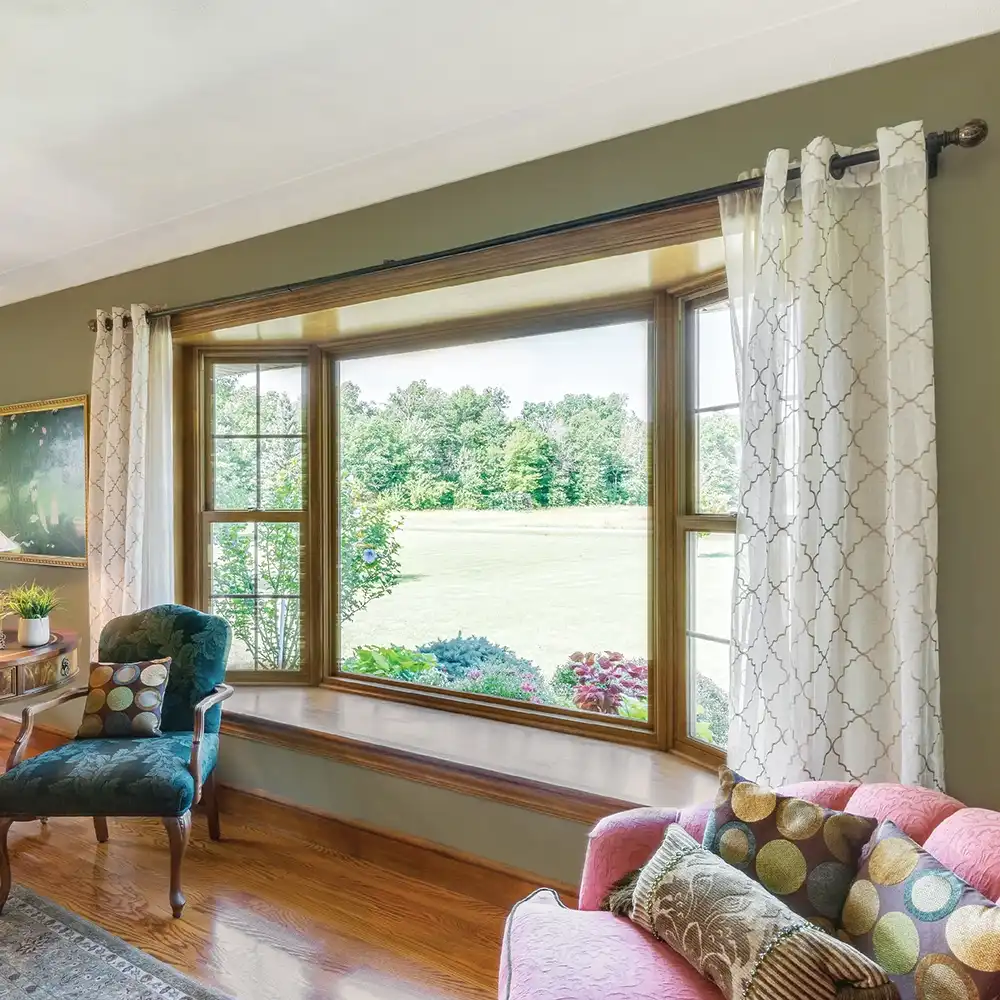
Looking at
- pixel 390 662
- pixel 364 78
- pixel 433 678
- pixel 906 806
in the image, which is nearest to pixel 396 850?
pixel 433 678

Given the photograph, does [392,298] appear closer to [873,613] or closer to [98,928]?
[873,613]

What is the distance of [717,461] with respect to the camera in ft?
7.48

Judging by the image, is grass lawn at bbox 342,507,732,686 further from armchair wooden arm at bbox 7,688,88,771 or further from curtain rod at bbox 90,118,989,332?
armchair wooden arm at bbox 7,688,88,771

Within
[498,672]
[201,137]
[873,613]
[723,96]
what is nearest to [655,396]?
[723,96]

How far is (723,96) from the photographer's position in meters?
1.86

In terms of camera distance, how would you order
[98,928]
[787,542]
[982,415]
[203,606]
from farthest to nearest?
[203,606], [98,928], [787,542], [982,415]

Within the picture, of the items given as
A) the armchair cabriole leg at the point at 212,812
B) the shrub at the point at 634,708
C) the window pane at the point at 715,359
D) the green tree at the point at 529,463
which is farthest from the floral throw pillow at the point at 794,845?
the armchair cabriole leg at the point at 212,812

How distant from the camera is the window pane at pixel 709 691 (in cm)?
224

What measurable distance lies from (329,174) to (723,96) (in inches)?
53.0

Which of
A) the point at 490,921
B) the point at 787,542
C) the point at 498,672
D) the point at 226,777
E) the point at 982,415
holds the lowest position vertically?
the point at 490,921

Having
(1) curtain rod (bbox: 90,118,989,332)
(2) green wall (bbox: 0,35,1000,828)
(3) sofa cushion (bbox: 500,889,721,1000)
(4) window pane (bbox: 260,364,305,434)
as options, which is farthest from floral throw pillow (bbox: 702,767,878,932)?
(4) window pane (bbox: 260,364,305,434)

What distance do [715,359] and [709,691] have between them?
42.7 inches

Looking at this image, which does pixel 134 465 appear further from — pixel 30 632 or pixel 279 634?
pixel 279 634

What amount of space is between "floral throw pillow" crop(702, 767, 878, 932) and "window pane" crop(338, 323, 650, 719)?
1128mm
